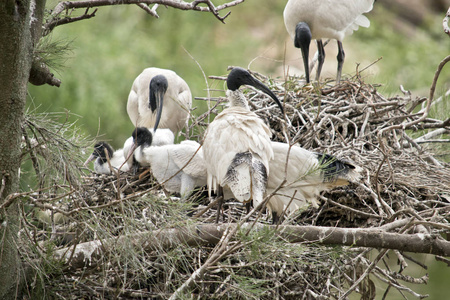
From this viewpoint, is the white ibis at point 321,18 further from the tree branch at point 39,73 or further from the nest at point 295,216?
the tree branch at point 39,73

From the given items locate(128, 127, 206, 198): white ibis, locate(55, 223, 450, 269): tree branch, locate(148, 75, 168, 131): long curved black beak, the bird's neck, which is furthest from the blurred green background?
locate(55, 223, 450, 269): tree branch

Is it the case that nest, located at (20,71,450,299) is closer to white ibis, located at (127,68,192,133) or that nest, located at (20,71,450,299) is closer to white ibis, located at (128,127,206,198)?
white ibis, located at (128,127,206,198)

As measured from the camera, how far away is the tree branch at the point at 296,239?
2240 mm

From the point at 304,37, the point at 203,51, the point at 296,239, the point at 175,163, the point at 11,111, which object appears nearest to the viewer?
the point at 11,111

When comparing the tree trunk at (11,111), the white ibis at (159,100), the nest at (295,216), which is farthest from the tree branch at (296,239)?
the white ibis at (159,100)

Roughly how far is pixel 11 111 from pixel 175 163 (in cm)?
132

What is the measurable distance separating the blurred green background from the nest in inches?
199

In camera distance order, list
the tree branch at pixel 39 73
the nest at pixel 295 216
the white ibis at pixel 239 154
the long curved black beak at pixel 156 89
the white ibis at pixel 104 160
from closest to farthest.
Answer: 1. the nest at pixel 295 216
2. the tree branch at pixel 39 73
3. the white ibis at pixel 239 154
4. the white ibis at pixel 104 160
5. the long curved black beak at pixel 156 89

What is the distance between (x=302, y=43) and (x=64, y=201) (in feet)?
8.51

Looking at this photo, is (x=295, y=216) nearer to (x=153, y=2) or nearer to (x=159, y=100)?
(x=153, y=2)

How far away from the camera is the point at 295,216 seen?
8.73ft

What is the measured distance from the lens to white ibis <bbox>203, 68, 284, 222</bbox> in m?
2.61

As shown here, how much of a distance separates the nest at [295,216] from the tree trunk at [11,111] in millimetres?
109

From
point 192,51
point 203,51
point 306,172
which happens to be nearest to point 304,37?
point 306,172
